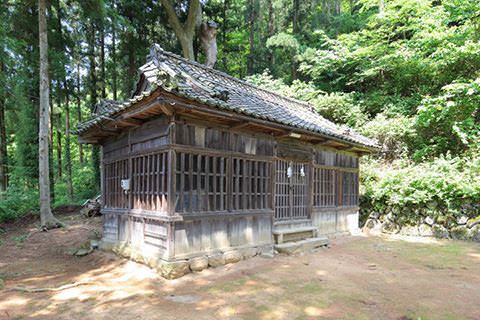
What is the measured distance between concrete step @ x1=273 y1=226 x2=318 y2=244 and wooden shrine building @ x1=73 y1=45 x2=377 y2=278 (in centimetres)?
3

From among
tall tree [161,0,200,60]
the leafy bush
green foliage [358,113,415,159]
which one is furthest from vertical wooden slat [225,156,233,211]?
the leafy bush

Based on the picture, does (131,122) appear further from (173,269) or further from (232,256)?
(232,256)

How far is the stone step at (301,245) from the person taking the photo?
7398 millimetres

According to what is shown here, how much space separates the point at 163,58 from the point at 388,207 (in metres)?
10.8

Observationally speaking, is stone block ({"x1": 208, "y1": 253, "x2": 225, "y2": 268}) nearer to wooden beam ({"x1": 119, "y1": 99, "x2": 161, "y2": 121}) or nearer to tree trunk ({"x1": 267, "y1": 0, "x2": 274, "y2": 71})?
wooden beam ({"x1": 119, "y1": 99, "x2": 161, "y2": 121})

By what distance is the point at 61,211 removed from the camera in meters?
13.9

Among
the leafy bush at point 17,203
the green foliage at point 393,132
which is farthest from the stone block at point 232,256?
the leafy bush at point 17,203

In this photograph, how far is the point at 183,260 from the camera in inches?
218

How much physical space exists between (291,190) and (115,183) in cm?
549

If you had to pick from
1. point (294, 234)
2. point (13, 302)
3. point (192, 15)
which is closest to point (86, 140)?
point (13, 302)

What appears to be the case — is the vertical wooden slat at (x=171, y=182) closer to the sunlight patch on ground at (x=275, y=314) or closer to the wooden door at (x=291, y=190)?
the sunlight patch on ground at (x=275, y=314)

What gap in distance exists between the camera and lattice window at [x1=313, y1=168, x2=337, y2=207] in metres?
9.38

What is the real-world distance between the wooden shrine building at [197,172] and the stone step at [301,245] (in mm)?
150

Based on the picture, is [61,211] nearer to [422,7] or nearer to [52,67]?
[52,67]
